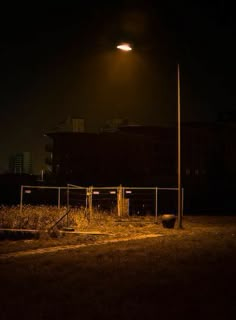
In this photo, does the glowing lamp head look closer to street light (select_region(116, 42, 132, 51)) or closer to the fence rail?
street light (select_region(116, 42, 132, 51))

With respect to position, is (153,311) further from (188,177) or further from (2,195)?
(188,177)

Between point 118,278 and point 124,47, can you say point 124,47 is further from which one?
point 118,278

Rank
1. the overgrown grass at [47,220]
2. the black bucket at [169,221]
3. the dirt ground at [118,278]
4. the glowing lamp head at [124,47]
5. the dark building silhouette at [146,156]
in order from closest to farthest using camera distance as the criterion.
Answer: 1. the dirt ground at [118,278]
2. the glowing lamp head at [124,47]
3. the overgrown grass at [47,220]
4. the black bucket at [169,221]
5. the dark building silhouette at [146,156]

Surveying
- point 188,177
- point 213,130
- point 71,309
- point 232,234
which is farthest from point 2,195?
point 71,309

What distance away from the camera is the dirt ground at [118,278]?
8.23 metres

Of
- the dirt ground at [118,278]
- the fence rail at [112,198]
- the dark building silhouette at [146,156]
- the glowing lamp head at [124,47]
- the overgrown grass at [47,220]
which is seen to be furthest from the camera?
the dark building silhouette at [146,156]

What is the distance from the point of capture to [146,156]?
65.3m

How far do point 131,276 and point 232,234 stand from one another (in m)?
11.1

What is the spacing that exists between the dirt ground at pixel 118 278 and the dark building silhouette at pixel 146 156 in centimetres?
4332

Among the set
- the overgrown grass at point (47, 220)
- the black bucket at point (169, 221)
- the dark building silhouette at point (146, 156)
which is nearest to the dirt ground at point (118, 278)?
the overgrown grass at point (47, 220)

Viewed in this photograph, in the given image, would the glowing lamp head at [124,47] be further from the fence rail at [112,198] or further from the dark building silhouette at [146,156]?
the dark building silhouette at [146,156]

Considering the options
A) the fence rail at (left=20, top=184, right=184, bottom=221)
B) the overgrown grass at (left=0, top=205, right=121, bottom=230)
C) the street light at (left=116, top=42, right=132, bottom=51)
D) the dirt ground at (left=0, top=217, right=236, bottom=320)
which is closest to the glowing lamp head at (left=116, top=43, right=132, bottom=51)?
the street light at (left=116, top=42, right=132, bottom=51)

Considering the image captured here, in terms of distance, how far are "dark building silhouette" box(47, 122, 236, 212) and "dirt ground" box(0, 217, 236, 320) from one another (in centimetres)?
4332

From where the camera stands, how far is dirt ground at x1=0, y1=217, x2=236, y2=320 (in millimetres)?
8227
